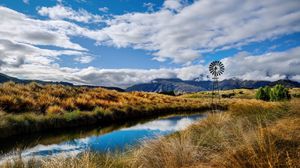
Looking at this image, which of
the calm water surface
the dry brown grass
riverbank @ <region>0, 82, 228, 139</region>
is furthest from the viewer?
riverbank @ <region>0, 82, 228, 139</region>

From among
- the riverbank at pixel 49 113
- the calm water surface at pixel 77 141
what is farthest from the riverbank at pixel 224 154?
the riverbank at pixel 49 113

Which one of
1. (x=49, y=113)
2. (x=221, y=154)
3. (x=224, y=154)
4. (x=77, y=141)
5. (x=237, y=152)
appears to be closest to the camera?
(x=237, y=152)

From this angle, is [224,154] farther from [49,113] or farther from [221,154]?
[49,113]

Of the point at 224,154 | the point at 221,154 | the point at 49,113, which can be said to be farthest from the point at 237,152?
the point at 49,113

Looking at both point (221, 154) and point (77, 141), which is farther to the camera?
point (77, 141)

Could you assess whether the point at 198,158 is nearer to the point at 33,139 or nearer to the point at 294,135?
the point at 294,135

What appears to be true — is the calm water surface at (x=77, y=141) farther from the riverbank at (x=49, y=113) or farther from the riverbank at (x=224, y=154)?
the riverbank at (x=224, y=154)

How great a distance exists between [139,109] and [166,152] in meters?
26.5

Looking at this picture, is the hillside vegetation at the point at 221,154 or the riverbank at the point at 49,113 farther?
the riverbank at the point at 49,113

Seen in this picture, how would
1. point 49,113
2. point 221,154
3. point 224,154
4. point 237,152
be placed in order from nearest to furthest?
point 237,152 → point 224,154 → point 221,154 → point 49,113

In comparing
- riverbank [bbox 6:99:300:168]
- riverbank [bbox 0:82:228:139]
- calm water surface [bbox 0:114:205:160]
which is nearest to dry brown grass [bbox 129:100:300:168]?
riverbank [bbox 6:99:300:168]

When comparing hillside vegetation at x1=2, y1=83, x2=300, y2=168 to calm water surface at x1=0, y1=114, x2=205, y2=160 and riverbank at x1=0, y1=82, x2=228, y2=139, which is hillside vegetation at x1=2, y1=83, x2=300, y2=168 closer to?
calm water surface at x1=0, y1=114, x2=205, y2=160

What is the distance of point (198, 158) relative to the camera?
6832mm

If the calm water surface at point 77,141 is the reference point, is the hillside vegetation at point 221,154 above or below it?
above
